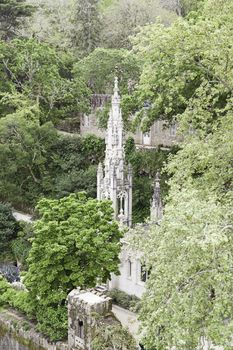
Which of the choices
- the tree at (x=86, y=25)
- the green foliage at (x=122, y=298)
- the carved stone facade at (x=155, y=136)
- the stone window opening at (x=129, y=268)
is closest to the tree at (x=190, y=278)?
the green foliage at (x=122, y=298)

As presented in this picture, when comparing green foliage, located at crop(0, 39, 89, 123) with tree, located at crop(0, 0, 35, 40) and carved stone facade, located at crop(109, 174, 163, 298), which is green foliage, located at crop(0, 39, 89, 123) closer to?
tree, located at crop(0, 0, 35, 40)

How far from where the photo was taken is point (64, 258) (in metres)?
20.4

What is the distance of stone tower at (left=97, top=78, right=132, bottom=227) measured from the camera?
2506cm

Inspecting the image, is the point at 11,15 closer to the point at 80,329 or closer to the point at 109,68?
the point at 109,68

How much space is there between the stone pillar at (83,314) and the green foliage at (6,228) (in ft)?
34.1

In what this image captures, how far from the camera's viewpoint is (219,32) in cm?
1852

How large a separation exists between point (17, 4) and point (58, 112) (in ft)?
37.5

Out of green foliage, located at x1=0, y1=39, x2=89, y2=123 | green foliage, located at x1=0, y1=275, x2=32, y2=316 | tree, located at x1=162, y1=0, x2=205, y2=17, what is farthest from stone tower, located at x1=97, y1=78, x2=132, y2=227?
tree, located at x1=162, y1=0, x2=205, y2=17

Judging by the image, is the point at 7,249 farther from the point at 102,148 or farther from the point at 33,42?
the point at 33,42

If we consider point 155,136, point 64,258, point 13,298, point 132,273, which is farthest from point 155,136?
point 64,258

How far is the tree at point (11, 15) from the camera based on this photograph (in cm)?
4253

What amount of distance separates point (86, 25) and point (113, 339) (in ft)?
108

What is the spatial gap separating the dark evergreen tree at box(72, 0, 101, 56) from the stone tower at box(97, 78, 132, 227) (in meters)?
22.1

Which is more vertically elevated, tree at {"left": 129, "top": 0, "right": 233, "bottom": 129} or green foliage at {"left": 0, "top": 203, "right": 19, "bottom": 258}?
tree at {"left": 129, "top": 0, "right": 233, "bottom": 129}
